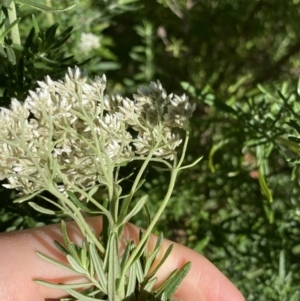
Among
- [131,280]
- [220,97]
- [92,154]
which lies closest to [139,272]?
[131,280]

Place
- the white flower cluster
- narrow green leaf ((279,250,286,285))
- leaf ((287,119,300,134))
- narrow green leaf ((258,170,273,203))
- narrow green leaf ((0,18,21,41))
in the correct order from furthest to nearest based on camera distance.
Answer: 1. narrow green leaf ((279,250,286,285))
2. narrow green leaf ((258,170,273,203))
3. leaf ((287,119,300,134))
4. narrow green leaf ((0,18,21,41))
5. the white flower cluster

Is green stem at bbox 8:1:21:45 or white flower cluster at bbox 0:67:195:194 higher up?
green stem at bbox 8:1:21:45

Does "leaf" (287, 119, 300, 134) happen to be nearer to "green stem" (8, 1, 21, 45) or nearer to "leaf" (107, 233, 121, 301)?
"leaf" (107, 233, 121, 301)

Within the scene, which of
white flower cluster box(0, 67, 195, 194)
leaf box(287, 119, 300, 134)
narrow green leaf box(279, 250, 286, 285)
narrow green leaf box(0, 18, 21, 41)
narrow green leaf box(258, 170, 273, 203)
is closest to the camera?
white flower cluster box(0, 67, 195, 194)

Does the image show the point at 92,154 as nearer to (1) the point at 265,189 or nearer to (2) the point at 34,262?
(2) the point at 34,262

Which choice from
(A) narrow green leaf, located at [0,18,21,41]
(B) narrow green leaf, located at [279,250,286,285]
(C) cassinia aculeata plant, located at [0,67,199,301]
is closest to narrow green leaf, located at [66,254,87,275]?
(C) cassinia aculeata plant, located at [0,67,199,301]

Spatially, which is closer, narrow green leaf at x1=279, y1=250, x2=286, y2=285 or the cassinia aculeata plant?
the cassinia aculeata plant

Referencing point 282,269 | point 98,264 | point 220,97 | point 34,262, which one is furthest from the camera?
point 220,97
